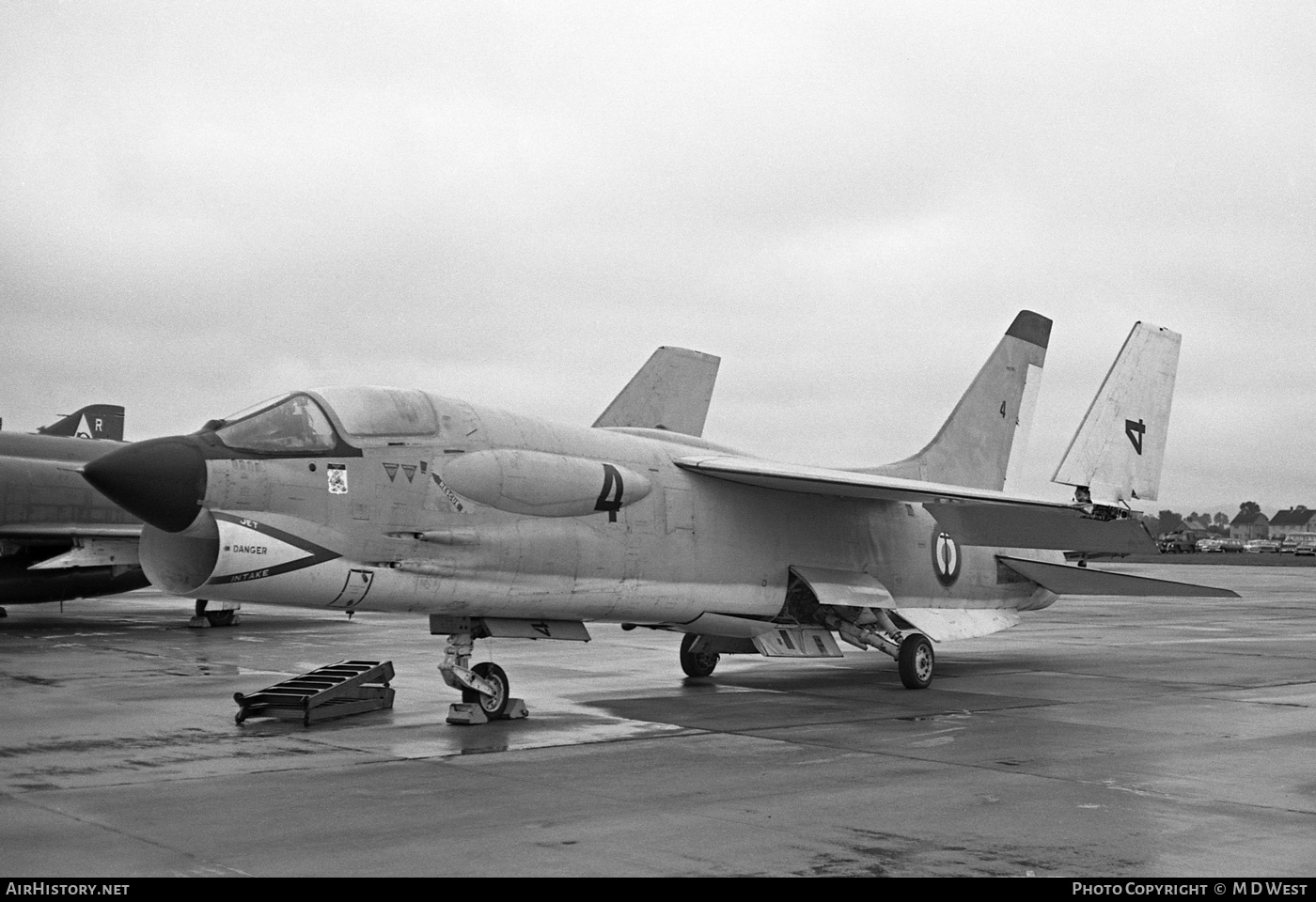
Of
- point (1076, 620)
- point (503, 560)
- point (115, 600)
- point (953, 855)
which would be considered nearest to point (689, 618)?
point (503, 560)

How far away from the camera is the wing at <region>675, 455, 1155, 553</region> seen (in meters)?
13.5

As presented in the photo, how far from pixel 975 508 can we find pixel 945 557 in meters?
1.08

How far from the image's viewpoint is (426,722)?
11.4 metres

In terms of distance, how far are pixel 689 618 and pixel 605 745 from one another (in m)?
3.39

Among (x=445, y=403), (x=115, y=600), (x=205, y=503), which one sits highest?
(x=445, y=403)

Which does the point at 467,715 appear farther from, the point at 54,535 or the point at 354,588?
the point at 54,535

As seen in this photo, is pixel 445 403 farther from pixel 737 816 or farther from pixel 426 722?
pixel 737 816

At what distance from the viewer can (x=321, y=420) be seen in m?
10.6

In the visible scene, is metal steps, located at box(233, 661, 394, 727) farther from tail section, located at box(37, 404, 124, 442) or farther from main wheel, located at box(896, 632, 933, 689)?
tail section, located at box(37, 404, 124, 442)

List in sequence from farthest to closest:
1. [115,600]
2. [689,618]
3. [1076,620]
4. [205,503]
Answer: [115,600] < [1076,620] < [689,618] < [205,503]

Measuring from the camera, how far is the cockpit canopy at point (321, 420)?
10242 millimetres

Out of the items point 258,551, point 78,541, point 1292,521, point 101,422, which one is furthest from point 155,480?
point 1292,521

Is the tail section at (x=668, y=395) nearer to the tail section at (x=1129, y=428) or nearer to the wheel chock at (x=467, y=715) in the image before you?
the tail section at (x=1129, y=428)

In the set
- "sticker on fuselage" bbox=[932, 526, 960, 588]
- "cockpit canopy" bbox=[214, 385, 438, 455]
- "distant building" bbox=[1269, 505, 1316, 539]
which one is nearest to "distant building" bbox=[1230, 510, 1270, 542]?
"distant building" bbox=[1269, 505, 1316, 539]
